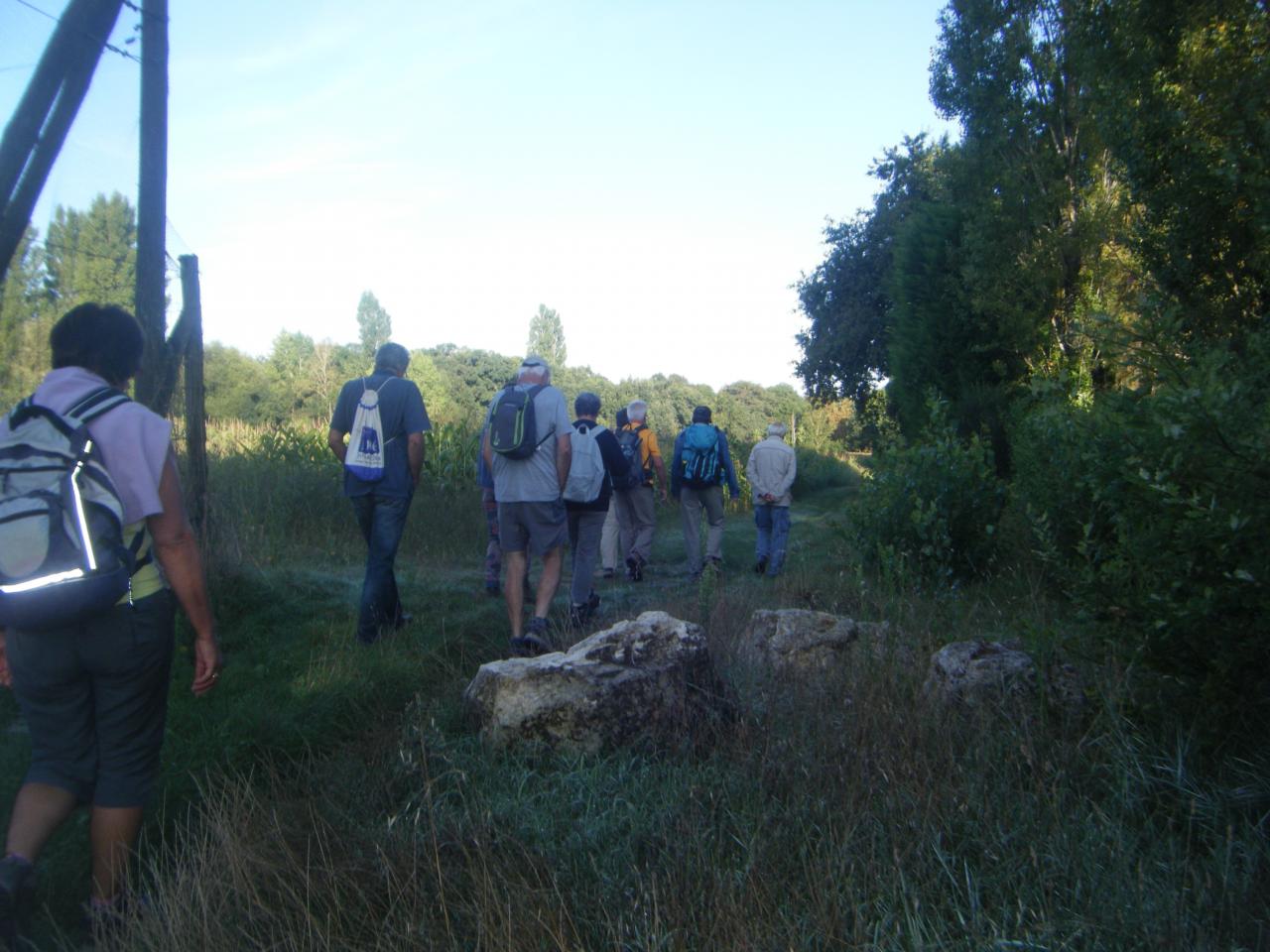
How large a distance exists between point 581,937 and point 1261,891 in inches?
70.2

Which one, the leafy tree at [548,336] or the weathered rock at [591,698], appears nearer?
the weathered rock at [591,698]

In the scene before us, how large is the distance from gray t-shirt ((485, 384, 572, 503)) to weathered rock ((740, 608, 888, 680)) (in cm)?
183

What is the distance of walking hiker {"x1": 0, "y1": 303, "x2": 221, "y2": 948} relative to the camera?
2818 mm

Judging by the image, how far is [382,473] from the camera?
635cm

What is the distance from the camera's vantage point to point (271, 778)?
4.06 metres

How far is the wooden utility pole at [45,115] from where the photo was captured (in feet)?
15.6

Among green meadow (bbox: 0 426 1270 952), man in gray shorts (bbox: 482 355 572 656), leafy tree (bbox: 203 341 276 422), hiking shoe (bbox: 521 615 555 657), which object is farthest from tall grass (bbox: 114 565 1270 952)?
leafy tree (bbox: 203 341 276 422)

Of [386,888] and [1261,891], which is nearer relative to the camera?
[1261,891]

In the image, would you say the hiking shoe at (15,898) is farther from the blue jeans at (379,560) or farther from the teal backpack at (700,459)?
the teal backpack at (700,459)

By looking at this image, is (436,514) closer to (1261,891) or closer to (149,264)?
(149,264)

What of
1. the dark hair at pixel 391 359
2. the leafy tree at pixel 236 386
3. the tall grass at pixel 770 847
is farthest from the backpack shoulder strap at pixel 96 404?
the leafy tree at pixel 236 386

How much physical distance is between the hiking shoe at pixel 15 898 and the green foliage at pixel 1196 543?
350 centimetres

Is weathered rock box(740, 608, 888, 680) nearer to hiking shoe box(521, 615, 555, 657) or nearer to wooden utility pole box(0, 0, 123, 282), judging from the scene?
hiking shoe box(521, 615, 555, 657)

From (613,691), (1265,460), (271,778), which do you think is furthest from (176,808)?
(1265,460)
